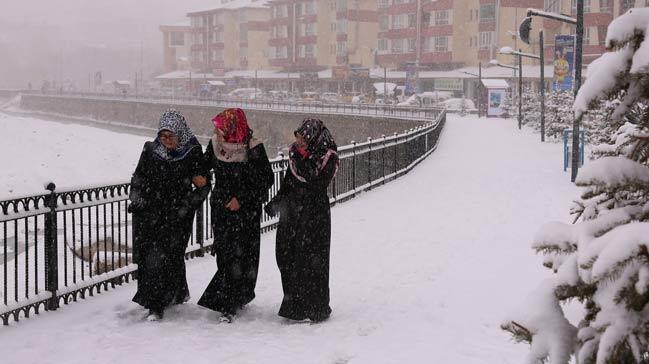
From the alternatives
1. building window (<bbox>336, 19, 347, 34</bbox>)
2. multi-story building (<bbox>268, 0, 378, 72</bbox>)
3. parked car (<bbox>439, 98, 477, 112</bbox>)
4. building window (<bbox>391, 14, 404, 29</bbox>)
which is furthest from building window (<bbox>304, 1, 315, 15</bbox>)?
parked car (<bbox>439, 98, 477, 112</bbox>)

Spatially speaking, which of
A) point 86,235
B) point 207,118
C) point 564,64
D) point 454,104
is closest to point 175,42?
point 207,118

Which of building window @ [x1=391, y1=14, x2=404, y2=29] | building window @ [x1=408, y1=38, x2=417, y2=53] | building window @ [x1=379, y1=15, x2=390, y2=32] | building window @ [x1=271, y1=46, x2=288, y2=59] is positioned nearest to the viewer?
building window @ [x1=408, y1=38, x2=417, y2=53]

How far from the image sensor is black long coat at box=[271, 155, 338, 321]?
6.32 meters

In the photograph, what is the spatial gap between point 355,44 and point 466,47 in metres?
18.6

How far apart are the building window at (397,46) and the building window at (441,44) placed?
496 cm

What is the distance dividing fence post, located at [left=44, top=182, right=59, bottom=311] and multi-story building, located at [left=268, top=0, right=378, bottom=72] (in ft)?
275

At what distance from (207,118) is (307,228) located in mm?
65460

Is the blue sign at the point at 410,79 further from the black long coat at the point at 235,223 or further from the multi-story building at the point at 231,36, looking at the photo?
the black long coat at the point at 235,223

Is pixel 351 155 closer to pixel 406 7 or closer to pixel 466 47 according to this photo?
pixel 466 47

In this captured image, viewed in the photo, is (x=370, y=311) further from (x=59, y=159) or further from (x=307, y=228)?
(x=59, y=159)

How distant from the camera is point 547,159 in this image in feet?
78.0

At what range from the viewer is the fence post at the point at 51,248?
6.46 meters

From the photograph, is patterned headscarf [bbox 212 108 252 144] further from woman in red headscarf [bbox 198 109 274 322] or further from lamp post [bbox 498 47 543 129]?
lamp post [bbox 498 47 543 129]

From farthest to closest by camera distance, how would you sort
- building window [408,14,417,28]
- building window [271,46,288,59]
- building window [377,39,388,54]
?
building window [271,46,288,59]
building window [377,39,388,54]
building window [408,14,417,28]
